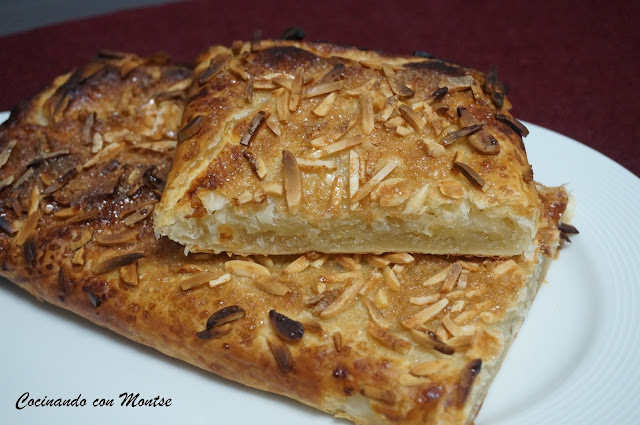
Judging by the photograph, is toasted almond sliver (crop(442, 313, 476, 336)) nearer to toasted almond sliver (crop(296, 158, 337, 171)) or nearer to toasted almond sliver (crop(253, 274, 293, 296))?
toasted almond sliver (crop(253, 274, 293, 296))

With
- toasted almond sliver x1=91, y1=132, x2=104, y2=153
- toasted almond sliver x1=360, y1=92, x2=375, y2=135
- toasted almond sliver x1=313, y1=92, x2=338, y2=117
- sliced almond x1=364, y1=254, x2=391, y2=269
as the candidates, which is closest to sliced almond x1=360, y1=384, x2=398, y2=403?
sliced almond x1=364, y1=254, x2=391, y2=269

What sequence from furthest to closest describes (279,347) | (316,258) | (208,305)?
1. (316,258)
2. (208,305)
3. (279,347)

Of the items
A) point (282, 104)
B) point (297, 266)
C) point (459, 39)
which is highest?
point (459, 39)

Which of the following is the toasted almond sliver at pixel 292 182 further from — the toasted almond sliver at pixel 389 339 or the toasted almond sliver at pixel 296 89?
the toasted almond sliver at pixel 389 339

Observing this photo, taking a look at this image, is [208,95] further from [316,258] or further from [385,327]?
[385,327]

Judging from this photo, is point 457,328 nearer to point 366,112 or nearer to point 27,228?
point 366,112

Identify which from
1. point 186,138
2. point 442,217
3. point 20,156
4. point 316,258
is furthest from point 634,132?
point 20,156

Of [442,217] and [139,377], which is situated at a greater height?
[442,217]

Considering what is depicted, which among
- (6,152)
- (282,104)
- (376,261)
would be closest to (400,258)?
(376,261)
